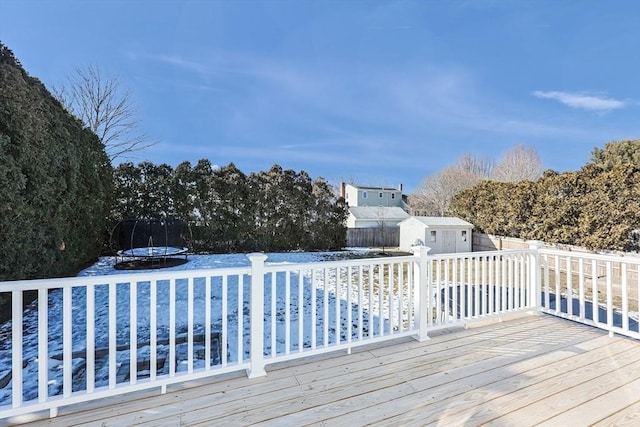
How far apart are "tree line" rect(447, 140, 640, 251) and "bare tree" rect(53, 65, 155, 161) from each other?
1419 cm

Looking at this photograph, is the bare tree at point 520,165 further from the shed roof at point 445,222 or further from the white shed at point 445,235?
the white shed at point 445,235

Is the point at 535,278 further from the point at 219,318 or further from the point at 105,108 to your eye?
the point at 105,108

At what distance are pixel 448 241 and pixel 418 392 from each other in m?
12.8

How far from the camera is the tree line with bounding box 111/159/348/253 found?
10.1 metres

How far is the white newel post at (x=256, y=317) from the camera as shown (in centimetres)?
232

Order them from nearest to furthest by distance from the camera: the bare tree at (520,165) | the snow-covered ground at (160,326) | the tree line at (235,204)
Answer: the snow-covered ground at (160,326), the tree line at (235,204), the bare tree at (520,165)

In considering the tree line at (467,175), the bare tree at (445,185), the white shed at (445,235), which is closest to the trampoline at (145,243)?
the white shed at (445,235)

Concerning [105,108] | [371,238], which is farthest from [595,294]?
[105,108]

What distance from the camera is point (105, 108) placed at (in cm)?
1137

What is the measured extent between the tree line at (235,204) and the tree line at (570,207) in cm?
648

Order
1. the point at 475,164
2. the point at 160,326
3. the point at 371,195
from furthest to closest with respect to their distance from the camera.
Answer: the point at 371,195 < the point at 475,164 < the point at 160,326

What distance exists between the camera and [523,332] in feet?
10.6

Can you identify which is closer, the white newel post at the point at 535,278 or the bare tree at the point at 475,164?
the white newel post at the point at 535,278

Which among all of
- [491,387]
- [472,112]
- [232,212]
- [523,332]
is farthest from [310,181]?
[491,387]
